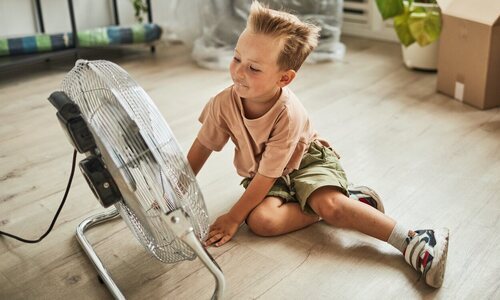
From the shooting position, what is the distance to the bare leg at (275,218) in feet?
4.61

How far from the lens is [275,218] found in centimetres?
141

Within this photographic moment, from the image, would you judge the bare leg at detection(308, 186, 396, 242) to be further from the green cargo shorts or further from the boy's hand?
the boy's hand

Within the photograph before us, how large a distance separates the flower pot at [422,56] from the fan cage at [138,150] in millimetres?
1807

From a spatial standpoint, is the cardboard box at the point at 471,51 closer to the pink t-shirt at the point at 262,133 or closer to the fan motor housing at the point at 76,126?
the pink t-shirt at the point at 262,133

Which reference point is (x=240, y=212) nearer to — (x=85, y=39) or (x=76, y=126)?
(x=76, y=126)

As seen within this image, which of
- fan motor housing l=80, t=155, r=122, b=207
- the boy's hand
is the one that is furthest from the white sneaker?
fan motor housing l=80, t=155, r=122, b=207

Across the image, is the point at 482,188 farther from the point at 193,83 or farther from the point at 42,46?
the point at 42,46

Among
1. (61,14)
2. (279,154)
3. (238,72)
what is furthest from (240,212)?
(61,14)

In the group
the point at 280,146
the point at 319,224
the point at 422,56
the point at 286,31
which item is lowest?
the point at 319,224

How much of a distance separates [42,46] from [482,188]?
2.01m

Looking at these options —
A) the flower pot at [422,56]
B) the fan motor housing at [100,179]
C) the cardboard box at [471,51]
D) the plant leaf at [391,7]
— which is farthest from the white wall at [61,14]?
the fan motor housing at [100,179]

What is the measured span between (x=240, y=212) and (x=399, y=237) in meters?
0.38

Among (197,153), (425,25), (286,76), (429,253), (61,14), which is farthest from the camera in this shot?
(61,14)

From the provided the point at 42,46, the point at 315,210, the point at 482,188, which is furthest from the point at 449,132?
the point at 42,46
